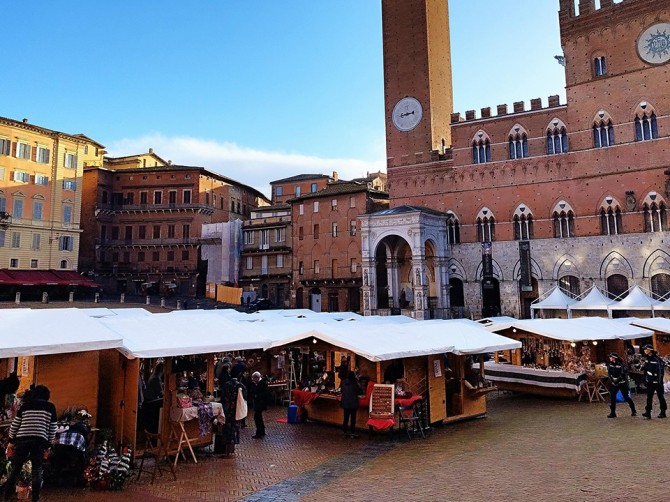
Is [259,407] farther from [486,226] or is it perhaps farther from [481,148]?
[481,148]

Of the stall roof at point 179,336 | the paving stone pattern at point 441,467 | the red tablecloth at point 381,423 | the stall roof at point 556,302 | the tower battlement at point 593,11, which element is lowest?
the paving stone pattern at point 441,467

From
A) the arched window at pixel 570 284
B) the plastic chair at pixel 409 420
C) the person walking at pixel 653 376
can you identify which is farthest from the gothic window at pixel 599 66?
the plastic chair at pixel 409 420

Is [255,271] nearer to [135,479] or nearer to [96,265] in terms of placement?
[96,265]

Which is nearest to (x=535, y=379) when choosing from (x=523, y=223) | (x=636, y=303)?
(x=636, y=303)

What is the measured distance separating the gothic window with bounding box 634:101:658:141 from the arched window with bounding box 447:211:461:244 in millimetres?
12402

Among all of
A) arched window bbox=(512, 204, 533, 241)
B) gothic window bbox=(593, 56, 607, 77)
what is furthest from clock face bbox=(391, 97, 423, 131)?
gothic window bbox=(593, 56, 607, 77)

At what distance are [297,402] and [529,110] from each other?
29766 millimetres

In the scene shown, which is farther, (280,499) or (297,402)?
(297,402)

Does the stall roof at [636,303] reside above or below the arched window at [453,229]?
below

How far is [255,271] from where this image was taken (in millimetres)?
49656

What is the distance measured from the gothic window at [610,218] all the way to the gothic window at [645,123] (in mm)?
4134

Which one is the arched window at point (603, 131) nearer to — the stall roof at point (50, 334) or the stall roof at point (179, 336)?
the stall roof at point (179, 336)

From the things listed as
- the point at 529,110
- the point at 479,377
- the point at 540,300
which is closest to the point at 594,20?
the point at 529,110

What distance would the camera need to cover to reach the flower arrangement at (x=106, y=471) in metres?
7.78
